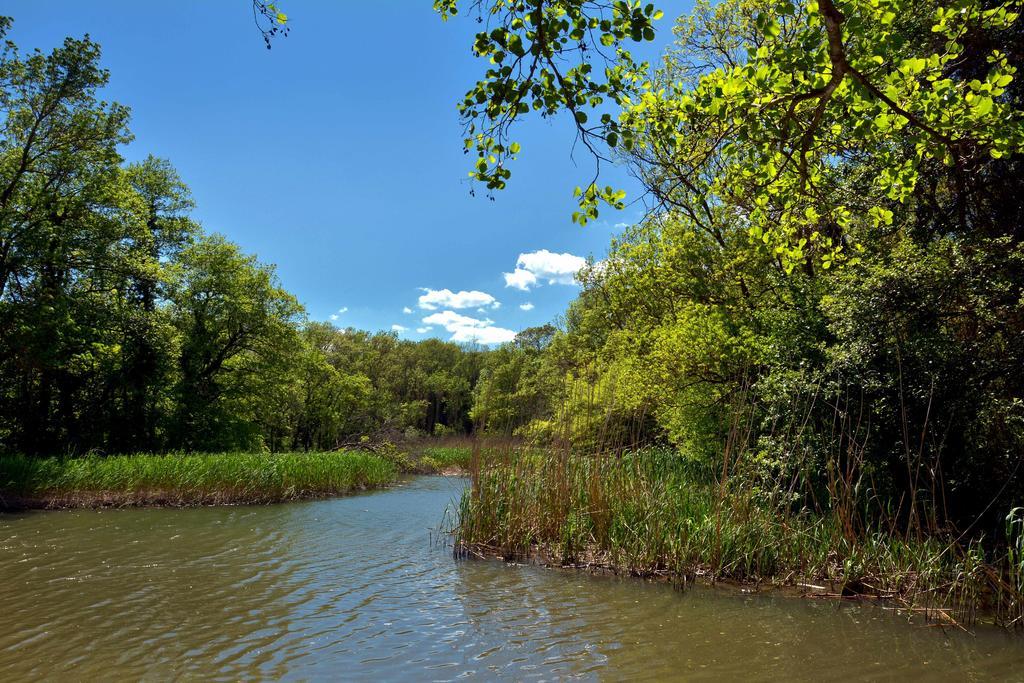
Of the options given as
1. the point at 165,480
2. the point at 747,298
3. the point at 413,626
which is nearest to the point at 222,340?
the point at 165,480

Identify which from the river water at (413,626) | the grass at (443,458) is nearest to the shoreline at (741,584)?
the river water at (413,626)

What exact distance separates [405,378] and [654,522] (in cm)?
5000

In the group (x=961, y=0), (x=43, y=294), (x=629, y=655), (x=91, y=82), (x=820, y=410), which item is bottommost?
(x=629, y=655)

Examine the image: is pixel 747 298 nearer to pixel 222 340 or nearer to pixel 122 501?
pixel 122 501

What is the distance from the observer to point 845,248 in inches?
444

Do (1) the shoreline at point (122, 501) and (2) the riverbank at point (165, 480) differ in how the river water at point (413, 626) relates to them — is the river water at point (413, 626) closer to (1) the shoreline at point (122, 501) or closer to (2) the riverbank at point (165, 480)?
(1) the shoreline at point (122, 501)

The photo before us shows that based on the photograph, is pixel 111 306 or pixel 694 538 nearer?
pixel 694 538

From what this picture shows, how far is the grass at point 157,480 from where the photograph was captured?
561 inches

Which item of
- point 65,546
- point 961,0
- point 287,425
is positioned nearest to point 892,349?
point 961,0

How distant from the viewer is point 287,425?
33281 millimetres

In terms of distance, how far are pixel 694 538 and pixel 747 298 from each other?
25.4 ft

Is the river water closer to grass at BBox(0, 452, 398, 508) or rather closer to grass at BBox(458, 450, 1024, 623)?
grass at BBox(458, 450, 1024, 623)

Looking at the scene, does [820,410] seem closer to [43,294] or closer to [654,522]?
[654,522]

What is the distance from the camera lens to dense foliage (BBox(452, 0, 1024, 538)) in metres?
4.20
